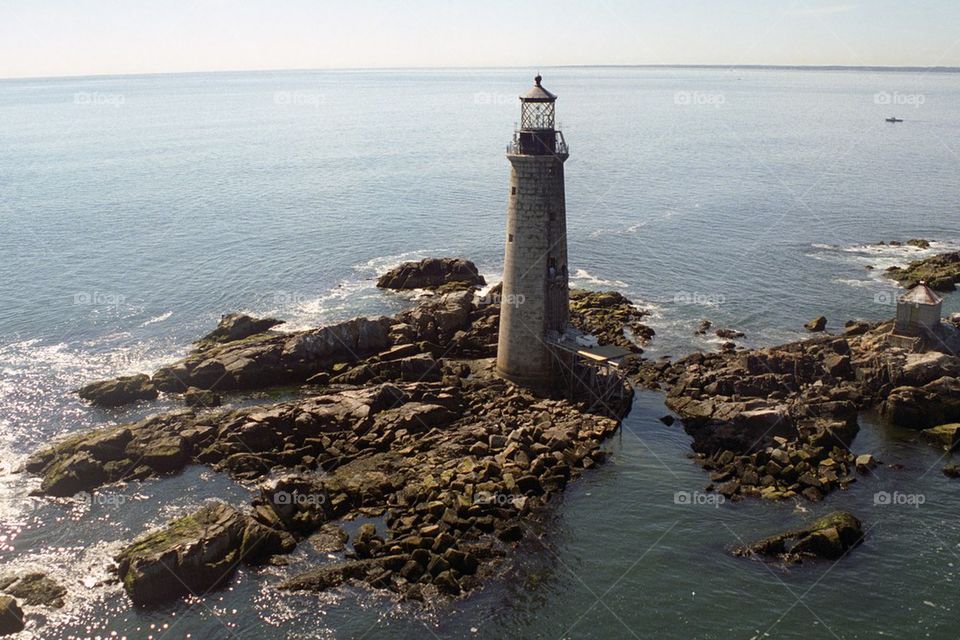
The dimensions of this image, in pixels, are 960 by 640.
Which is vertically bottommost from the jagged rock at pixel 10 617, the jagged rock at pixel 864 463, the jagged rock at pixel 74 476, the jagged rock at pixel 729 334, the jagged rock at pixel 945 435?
the jagged rock at pixel 10 617

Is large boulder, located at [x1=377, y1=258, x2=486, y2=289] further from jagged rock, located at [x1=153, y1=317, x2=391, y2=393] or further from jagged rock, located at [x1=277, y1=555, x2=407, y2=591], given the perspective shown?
jagged rock, located at [x1=277, y1=555, x2=407, y2=591]

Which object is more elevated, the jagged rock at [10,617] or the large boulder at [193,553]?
the large boulder at [193,553]

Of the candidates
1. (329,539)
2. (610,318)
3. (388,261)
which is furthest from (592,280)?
(329,539)

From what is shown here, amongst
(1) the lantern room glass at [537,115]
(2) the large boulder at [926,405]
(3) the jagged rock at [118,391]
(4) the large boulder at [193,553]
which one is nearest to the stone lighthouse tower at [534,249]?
(1) the lantern room glass at [537,115]

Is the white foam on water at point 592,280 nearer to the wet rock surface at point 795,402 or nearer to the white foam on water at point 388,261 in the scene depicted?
the white foam on water at point 388,261

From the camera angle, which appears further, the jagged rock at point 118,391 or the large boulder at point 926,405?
the jagged rock at point 118,391

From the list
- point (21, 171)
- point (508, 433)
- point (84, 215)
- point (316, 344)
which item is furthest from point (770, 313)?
point (21, 171)

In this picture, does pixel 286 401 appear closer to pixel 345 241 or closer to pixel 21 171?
pixel 345 241
